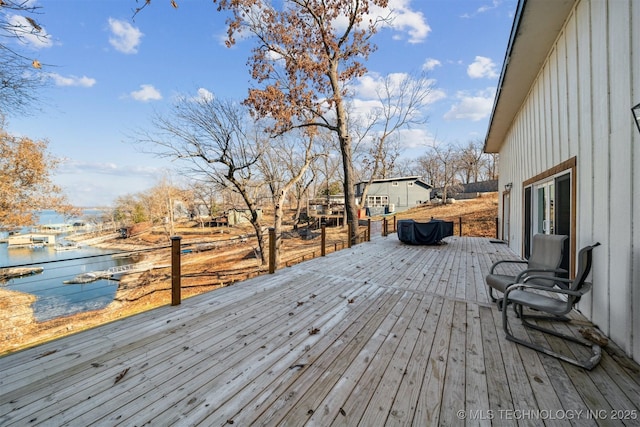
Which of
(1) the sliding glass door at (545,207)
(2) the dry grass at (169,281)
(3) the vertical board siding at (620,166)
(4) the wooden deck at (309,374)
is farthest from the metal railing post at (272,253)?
(1) the sliding glass door at (545,207)

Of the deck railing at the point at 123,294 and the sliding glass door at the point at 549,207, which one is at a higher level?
the sliding glass door at the point at 549,207

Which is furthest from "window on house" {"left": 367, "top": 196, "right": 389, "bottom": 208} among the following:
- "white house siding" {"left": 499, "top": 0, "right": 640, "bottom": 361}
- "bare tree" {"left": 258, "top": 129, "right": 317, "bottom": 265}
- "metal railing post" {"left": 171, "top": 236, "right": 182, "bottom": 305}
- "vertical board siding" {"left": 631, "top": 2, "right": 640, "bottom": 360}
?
"vertical board siding" {"left": 631, "top": 2, "right": 640, "bottom": 360}

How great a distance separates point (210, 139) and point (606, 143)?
10441 millimetres

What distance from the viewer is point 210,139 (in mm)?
9711

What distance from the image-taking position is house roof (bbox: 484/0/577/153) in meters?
3.23

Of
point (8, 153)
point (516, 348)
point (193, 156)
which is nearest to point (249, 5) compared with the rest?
point (193, 156)

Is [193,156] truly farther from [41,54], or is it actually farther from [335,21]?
[335,21]

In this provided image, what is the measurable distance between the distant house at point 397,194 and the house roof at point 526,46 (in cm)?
2074

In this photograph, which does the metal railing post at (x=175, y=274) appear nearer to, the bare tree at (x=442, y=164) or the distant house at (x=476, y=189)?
the bare tree at (x=442, y=164)

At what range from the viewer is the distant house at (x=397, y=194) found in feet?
88.3

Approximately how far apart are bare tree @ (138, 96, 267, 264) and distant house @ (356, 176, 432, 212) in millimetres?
17961

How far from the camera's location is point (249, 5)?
8.35 meters

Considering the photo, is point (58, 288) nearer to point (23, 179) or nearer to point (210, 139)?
point (210, 139)

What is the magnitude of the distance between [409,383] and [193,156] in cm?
1005
